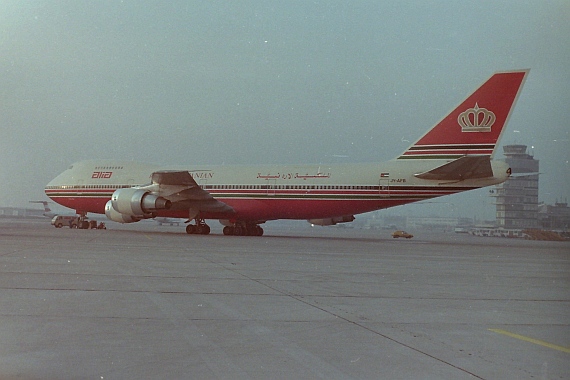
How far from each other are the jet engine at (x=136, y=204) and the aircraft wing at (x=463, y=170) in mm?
11936

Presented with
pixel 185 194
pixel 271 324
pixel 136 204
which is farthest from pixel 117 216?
pixel 271 324

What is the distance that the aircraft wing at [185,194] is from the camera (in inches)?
1203

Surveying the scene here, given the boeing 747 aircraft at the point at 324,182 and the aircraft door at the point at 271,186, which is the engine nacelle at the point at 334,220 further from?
the aircraft door at the point at 271,186

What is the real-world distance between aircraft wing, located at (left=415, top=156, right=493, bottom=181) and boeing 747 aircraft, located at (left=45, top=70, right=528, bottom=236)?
1.5 inches

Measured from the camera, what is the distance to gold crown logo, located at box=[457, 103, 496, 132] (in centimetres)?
2670

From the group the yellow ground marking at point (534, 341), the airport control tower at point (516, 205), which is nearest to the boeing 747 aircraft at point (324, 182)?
the yellow ground marking at point (534, 341)

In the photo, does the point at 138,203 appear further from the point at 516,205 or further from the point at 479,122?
the point at 516,205

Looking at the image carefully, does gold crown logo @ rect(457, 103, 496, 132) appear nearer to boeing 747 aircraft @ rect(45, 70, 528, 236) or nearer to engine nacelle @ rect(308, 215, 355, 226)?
boeing 747 aircraft @ rect(45, 70, 528, 236)

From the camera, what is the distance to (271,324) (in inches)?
261

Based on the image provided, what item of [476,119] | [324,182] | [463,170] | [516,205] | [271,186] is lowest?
[271,186]

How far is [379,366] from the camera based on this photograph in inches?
195

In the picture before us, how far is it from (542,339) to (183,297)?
440cm

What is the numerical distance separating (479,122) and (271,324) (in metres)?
22.2

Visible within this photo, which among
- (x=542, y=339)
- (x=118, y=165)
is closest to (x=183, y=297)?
(x=542, y=339)
